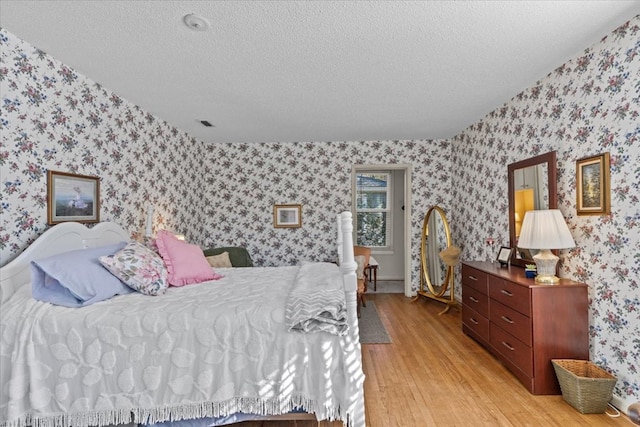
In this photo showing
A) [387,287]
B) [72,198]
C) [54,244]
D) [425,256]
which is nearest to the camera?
[54,244]

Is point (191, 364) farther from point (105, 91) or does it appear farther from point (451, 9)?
point (105, 91)

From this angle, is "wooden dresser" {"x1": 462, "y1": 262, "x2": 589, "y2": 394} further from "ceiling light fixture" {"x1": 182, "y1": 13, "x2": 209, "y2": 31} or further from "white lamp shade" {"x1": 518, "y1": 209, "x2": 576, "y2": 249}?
"ceiling light fixture" {"x1": 182, "y1": 13, "x2": 209, "y2": 31}

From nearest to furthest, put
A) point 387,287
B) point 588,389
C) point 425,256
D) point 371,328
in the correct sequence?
point 588,389 → point 371,328 → point 425,256 → point 387,287

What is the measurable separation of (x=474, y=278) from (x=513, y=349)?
798 millimetres

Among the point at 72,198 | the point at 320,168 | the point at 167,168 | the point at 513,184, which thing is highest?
the point at 320,168

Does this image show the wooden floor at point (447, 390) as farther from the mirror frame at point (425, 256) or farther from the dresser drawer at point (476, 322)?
the mirror frame at point (425, 256)

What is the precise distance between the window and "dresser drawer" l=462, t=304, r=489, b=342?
10.00 feet

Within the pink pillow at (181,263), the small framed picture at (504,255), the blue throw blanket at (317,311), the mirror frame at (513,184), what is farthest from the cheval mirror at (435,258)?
the pink pillow at (181,263)

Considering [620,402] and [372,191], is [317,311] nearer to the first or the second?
[620,402]

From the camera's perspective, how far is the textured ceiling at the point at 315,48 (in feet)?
5.89

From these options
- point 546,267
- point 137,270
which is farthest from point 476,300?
point 137,270

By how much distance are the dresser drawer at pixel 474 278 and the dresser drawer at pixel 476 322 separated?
0.24m

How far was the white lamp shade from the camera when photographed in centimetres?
232

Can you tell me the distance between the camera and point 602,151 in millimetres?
2176
